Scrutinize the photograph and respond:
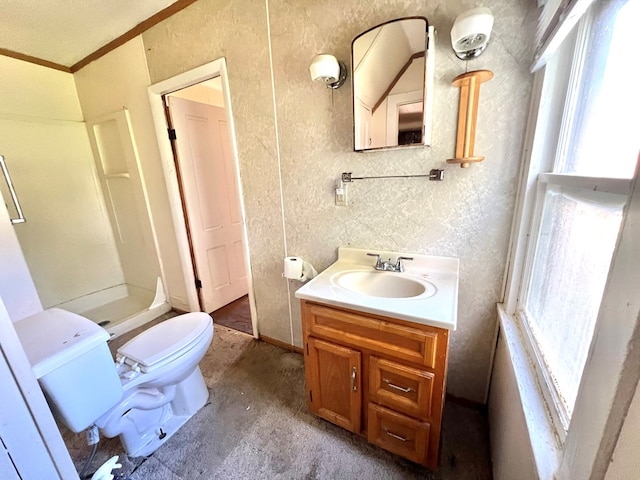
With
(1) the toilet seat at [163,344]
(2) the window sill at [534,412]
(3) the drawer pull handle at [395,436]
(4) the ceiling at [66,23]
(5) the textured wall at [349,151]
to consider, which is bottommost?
(3) the drawer pull handle at [395,436]

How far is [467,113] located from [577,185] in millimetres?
529

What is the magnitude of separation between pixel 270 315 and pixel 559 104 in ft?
6.31

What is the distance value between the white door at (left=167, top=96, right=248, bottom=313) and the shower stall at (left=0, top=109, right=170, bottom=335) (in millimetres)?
495

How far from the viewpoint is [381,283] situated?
132 centimetres

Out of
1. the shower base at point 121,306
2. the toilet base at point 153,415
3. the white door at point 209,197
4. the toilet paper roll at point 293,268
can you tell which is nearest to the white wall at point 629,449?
the toilet paper roll at point 293,268

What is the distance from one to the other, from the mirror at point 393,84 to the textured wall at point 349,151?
0.24 ft

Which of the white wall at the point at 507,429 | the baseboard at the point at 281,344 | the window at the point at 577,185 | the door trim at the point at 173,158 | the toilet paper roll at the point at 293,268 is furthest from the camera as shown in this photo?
the baseboard at the point at 281,344

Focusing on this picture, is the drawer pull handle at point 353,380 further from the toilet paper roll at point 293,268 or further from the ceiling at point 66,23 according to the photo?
the ceiling at point 66,23

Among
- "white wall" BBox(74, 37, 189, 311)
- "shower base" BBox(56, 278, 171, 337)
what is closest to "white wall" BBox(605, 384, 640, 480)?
"white wall" BBox(74, 37, 189, 311)

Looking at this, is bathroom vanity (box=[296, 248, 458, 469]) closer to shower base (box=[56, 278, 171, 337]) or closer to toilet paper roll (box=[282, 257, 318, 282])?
toilet paper roll (box=[282, 257, 318, 282])

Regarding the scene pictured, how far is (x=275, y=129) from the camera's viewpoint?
152 cm

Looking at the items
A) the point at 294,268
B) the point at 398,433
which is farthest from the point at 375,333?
the point at 294,268

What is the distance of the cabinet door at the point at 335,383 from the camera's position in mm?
1115

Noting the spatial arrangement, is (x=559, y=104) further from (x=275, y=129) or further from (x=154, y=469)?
(x=154, y=469)
